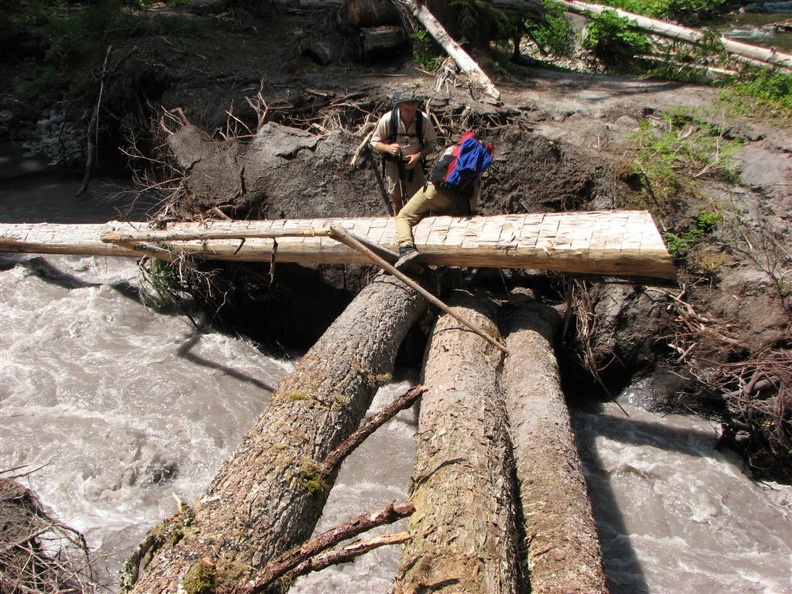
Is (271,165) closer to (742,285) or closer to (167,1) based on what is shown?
(742,285)

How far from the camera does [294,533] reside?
3.42m

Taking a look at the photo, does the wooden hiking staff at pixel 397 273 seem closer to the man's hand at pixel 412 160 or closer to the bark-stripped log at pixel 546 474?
the bark-stripped log at pixel 546 474

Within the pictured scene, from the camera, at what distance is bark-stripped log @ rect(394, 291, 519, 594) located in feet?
9.84

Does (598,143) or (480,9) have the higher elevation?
(480,9)

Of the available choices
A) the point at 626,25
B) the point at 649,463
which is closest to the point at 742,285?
the point at 649,463

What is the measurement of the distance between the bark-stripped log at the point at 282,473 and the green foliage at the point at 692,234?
3.03 m

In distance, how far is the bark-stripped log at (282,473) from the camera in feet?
9.93

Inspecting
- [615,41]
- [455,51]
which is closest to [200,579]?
[455,51]

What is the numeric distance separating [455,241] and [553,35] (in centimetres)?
757

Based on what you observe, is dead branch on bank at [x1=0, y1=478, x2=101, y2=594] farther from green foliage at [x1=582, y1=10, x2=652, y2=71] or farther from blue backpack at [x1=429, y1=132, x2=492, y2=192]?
green foliage at [x1=582, y1=10, x2=652, y2=71]

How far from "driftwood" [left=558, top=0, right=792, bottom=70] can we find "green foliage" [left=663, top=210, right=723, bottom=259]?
471 centimetres

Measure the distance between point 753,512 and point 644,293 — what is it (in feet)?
6.99

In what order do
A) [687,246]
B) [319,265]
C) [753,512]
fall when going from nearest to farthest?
[753,512]
[687,246]
[319,265]

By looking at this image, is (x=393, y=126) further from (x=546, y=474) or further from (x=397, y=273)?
(x=546, y=474)
